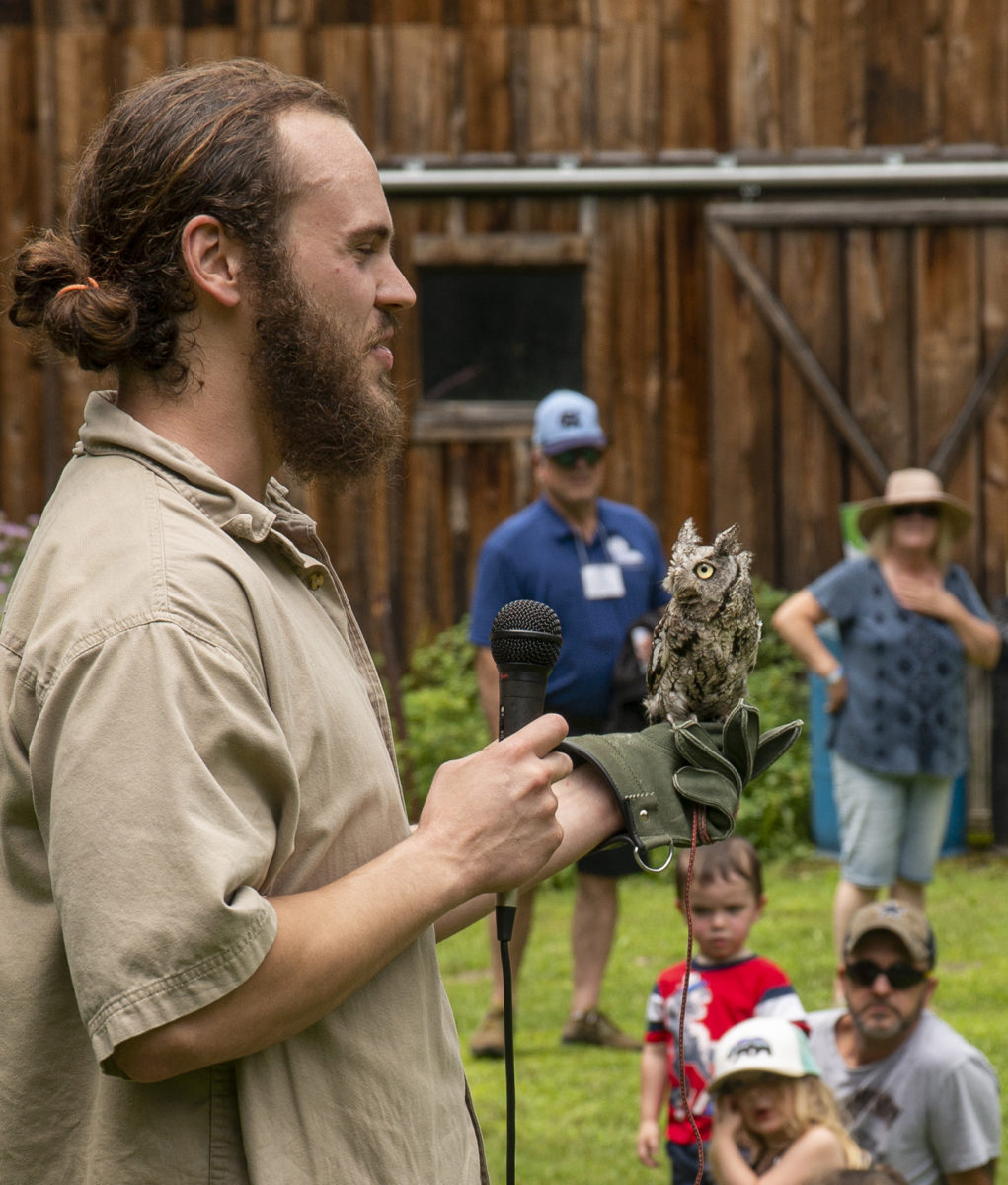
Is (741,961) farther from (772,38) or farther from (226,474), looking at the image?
(772,38)

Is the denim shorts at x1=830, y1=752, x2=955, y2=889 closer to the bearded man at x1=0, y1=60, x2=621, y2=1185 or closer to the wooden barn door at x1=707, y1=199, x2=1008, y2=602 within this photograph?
the wooden barn door at x1=707, y1=199, x2=1008, y2=602

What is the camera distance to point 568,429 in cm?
567

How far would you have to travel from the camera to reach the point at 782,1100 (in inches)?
135

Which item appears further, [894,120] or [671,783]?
[894,120]

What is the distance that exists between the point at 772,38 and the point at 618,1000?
19.0ft

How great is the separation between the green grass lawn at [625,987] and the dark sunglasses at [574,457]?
220 centimetres

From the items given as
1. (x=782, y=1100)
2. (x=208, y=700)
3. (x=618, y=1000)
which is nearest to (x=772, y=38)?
(x=618, y=1000)

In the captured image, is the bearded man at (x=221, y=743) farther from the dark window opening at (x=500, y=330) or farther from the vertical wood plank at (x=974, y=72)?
the vertical wood plank at (x=974, y=72)

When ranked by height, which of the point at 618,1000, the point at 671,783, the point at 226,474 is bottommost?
the point at 618,1000

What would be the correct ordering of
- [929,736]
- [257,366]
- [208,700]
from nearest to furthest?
[208,700]
[257,366]
[929,736]

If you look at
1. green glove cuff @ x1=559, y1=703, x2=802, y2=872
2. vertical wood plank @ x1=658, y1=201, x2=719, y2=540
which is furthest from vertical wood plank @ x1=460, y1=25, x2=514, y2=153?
green glove cuff @ x1=559, y1=703, x2=802, y2=872

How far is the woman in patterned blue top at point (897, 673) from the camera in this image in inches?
222

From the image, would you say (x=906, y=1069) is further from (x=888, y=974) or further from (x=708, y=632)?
(x=708, y=632)

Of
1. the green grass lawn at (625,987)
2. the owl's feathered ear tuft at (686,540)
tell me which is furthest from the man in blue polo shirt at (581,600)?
the owl's feathered ear tuft at (686,540)
